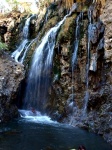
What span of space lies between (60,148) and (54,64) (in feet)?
33.2

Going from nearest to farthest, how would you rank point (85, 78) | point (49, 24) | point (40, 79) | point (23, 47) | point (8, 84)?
point (8, 84) → point (85, 78) → point (40, 79) → point (49, 24) → point (23, 47)

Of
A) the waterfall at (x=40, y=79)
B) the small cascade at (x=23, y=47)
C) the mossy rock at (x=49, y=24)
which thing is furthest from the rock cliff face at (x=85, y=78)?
the small cascade at (x=23, y=47)

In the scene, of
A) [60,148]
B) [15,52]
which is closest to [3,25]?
[15,52]

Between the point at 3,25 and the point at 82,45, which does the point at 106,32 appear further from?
the point at 3,25

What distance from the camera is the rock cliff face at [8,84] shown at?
17250 millimetres

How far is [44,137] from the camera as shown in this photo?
13578 millimetres

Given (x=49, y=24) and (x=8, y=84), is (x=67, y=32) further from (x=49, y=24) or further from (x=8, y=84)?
(x=8, y=84)

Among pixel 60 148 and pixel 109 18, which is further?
pixel 109 18

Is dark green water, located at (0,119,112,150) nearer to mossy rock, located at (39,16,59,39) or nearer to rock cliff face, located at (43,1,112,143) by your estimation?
rock cliff face, located at (43,1,112,143)

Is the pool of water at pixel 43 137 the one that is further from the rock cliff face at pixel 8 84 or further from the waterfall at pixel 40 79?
the waterfall at pixel 40 79

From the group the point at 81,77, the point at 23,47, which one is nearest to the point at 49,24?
the point at 23,47

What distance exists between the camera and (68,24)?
2189 cm

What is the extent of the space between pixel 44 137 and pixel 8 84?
583cm

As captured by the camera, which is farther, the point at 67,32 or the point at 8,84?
the point at 67,32
